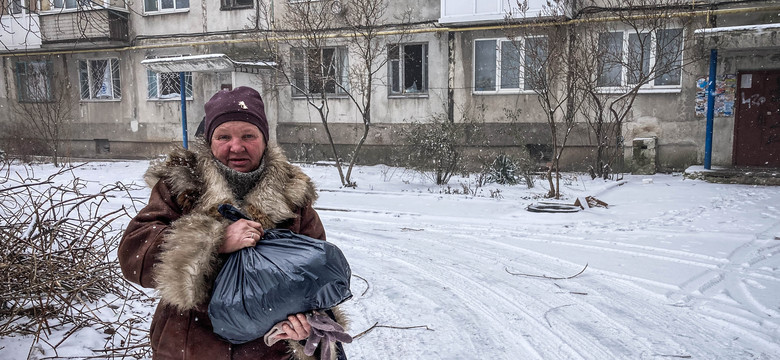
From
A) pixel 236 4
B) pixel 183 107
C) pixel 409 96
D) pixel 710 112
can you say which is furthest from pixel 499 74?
pixel 183 107

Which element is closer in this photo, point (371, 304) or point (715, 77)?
point (371, 304)

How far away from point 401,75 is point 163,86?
31.5 feet

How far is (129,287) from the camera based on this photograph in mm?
4211

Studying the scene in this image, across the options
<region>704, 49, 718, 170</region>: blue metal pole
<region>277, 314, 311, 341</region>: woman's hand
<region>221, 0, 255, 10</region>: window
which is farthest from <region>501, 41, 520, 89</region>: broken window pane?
<region>277, 314, 311, 341</region>: woman's hand

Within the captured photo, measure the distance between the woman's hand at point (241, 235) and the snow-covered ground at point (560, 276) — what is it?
2.20 metres

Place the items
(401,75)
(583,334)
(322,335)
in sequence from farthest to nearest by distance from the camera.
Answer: (401,75) → (583,334) → (322,335)

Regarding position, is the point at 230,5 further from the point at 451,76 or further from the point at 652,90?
the point at 652,90

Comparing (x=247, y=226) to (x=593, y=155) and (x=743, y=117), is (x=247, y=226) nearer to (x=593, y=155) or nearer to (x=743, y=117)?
(x=593, y=155)

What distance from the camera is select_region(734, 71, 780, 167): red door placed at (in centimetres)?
1341

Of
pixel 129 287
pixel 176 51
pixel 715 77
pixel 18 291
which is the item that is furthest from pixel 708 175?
pixel 176 51

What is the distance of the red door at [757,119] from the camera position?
44.0 ft

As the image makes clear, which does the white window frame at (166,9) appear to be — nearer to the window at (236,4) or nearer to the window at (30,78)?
the window at (236,4)

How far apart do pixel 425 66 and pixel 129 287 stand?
1366 cm

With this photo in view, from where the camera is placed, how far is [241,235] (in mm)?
1696
